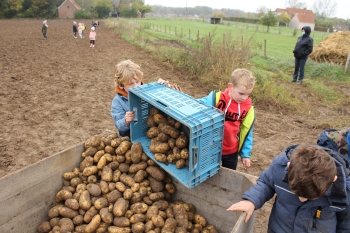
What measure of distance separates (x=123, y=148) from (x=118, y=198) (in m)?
0.50

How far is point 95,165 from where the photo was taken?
307 cm

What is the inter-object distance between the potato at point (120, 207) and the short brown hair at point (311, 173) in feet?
5.08

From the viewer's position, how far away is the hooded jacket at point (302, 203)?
1.84 meters

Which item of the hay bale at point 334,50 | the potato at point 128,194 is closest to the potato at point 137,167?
the potato at point 128,194

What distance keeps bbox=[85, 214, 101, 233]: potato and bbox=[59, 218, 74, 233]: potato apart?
0.54 feet

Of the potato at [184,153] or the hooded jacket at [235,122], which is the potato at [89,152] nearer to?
the potato at [184,153]

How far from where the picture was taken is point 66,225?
2.65 meters

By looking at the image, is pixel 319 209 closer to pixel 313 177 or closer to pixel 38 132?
pixel 313 177

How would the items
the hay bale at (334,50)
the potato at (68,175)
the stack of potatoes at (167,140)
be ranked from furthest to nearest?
the hay bale at (334,50) < the potato at (68,175) < the stack of potatoes at (167,140)

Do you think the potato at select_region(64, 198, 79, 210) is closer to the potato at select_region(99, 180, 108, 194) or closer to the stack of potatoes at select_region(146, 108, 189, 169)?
the potato at select_region(99, 180, 108, 194)

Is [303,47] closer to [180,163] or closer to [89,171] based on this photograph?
[180,163]

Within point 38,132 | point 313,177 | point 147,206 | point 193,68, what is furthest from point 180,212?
point 193,68

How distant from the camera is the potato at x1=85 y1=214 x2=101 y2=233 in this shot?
102 inches

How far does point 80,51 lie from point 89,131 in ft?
38.8
